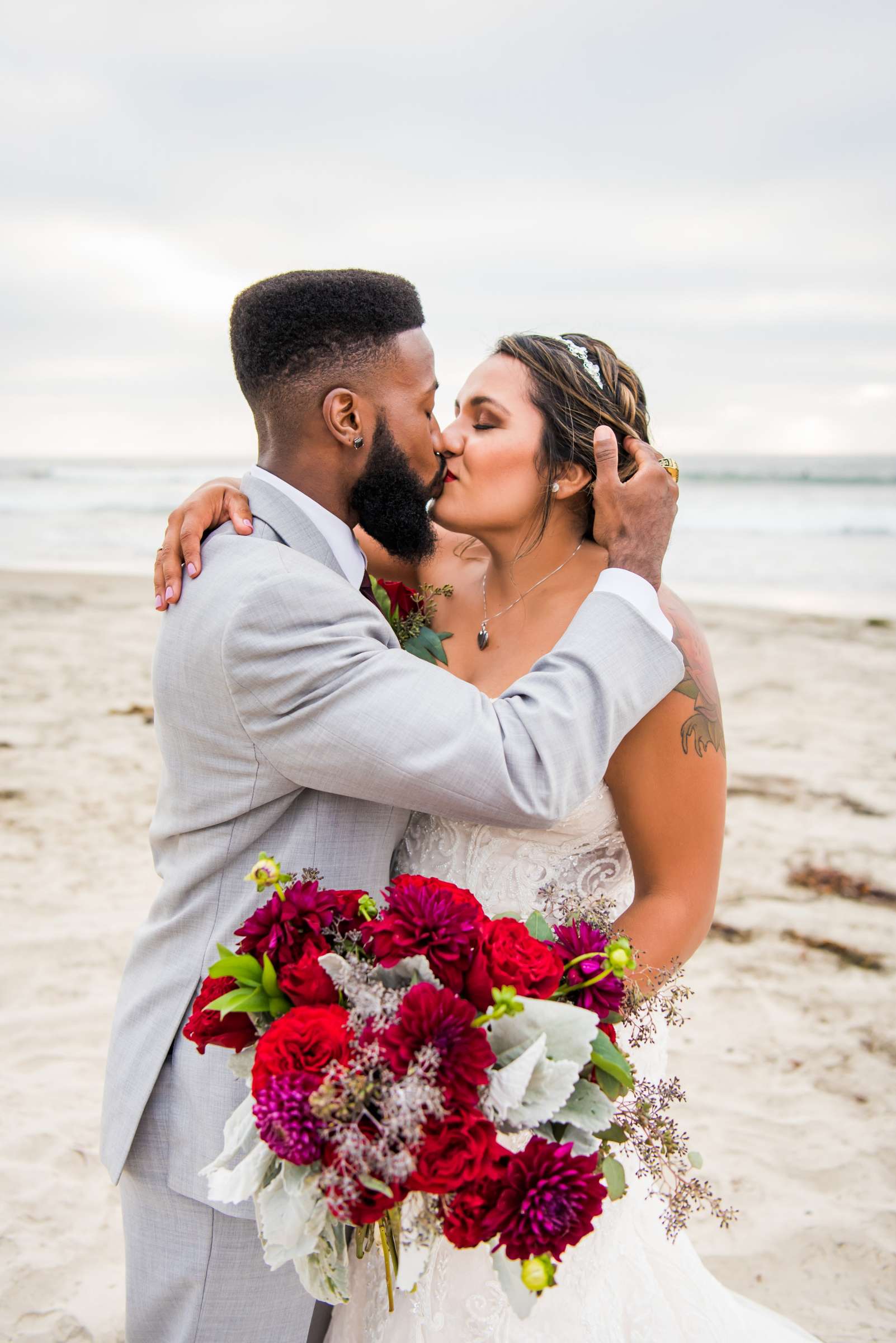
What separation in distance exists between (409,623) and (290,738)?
112cm

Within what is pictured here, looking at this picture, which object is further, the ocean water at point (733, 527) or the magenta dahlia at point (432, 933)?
the ocean water at point (733, 527)

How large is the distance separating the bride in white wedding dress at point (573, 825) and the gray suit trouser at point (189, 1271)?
37cm

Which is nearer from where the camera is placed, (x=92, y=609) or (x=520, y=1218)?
(x=520, y=1218)

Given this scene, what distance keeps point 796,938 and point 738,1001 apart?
762mm

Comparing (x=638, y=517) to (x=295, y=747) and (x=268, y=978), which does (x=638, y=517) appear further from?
(x=268, y=978)

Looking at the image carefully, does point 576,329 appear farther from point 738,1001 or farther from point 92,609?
point 92,609

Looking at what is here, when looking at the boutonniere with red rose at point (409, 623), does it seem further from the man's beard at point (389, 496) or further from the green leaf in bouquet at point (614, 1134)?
the green leaf in bouquet at point (614, 1134)

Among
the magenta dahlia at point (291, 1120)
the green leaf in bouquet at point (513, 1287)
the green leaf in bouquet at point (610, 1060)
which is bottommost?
the green leaf in bouquet at point (513, 1287)

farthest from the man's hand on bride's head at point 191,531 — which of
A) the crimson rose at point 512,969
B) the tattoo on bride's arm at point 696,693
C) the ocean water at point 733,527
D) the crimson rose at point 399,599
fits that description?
the ocean water at point 733,527

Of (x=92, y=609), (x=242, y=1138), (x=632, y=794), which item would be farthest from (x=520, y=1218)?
(x=92, y=609)

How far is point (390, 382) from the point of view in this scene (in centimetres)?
252

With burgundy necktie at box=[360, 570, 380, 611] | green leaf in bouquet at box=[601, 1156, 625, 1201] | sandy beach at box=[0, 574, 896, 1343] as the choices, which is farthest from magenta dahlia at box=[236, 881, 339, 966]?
sandy beach at box=[0, 574, 896, 1343]

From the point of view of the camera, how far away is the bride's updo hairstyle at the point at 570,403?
2877 millimetres

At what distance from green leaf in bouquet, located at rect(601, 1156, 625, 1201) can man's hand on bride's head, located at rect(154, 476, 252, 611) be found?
1338 millimetres
